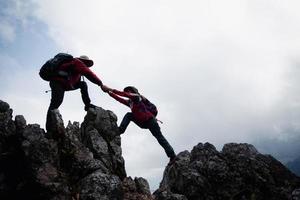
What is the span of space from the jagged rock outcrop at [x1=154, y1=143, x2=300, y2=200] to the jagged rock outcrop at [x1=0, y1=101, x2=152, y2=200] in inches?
98.4

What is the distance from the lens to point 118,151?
23047mm

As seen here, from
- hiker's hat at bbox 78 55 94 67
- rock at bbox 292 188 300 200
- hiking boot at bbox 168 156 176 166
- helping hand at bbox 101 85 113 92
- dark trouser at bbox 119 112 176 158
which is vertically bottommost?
rock at bbox 292 188 300 200

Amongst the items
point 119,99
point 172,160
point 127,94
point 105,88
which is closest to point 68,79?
point 105,88

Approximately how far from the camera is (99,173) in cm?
1789

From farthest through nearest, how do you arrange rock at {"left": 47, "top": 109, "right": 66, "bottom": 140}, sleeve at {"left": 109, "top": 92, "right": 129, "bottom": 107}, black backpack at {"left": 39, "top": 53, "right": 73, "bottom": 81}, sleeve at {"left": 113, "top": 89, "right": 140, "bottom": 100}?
sleeve at {"left": 109, "top": 92, "right": 129, "bottom": 107} < sleeve at {"left": 113, "top": 89, "right": 140, "bottom": 100} < black backpack at {"left": 39, "top": 53, "right": 73, "bottom": 81} < rock at {"left": 47, "top": 109, "right": 66, "bottom": 140}

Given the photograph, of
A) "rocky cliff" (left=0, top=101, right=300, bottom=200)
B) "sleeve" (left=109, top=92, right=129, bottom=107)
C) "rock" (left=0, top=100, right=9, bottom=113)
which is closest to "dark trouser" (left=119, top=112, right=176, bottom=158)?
"sleeve" (left=109, top=92, right=129, bottom=107)

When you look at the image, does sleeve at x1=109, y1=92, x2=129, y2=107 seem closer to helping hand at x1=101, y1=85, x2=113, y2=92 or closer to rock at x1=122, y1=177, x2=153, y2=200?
helping hand at x1=101, y1=85, x2=113, y2=92

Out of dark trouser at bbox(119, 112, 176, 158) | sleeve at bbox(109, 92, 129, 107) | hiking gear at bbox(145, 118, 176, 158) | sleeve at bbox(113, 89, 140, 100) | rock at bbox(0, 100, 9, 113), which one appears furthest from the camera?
sleeve at bbox(109, 92, 129, 107)

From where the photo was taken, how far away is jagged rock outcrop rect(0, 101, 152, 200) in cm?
1705

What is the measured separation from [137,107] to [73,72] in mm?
4474

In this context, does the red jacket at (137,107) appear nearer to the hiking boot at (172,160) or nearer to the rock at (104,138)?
the rock at (104,138)

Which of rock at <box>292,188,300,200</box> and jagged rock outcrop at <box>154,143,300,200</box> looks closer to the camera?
rock at <box>292,188,300,200</box>

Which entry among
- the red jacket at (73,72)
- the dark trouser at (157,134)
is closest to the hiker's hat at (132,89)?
the dark trouser at (157,134)

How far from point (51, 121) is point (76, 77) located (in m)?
3.08
